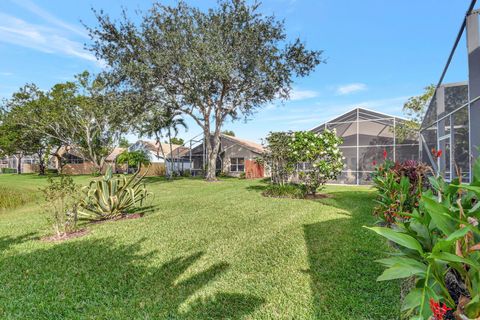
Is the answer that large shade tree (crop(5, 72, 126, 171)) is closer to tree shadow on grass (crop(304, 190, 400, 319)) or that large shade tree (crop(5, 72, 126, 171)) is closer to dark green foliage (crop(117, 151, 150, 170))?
dark green foliage (crop(117, 151, 150, 170))

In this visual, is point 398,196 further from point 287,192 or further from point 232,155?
point 232,155

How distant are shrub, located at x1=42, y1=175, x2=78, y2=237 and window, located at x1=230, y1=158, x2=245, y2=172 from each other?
20.4m

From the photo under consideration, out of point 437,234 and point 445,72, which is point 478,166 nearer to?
point 437,234

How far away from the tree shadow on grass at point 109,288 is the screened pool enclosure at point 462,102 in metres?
2.95

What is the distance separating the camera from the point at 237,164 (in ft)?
85.0

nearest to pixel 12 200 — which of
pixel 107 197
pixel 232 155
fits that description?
pixel 107 197

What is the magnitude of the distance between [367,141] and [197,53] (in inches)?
467

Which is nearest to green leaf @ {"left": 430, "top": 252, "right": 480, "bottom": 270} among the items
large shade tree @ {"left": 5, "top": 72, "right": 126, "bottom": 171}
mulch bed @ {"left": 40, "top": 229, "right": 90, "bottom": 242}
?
mulch bed @ {"left": 40, "top": 229, "right": 90, "bottom": 242}

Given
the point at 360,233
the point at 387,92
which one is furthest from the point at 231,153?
the point at 360,233

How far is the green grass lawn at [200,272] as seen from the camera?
2570 mm

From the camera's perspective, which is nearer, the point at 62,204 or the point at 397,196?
the point at 397,196

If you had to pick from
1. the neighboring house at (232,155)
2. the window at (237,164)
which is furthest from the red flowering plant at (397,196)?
the window at (237,164)

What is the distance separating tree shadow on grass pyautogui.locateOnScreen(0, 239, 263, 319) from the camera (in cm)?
256

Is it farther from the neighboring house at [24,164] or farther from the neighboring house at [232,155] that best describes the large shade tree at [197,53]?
the neighboring house at [24,164]
